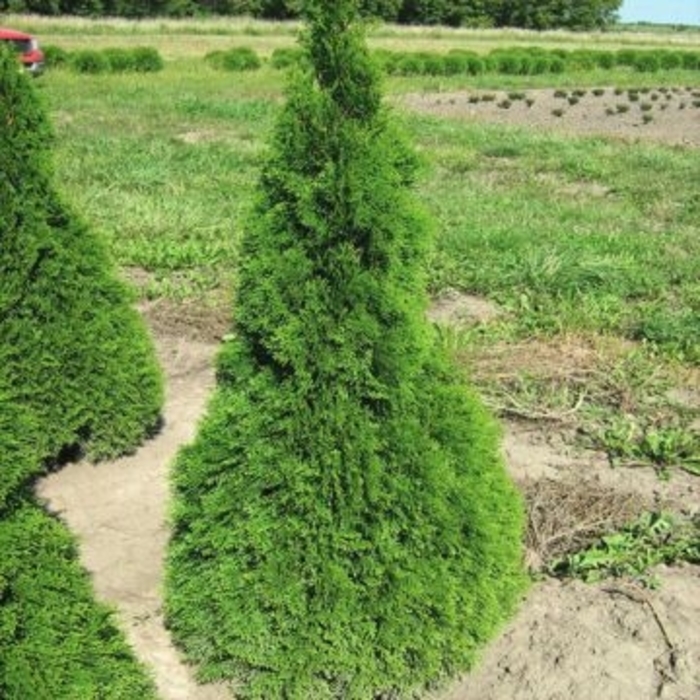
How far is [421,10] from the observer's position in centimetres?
7719

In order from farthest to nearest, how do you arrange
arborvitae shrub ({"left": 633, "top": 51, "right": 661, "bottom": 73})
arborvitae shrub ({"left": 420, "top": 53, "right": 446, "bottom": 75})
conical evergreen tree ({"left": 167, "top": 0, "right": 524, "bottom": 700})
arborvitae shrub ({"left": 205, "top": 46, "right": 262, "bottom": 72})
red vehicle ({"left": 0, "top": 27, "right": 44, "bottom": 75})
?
arborvitae shrub ({"left": 633, "top": 51, "right": 661, "bottom": 73})
arborvitae shrub ({"left": 420, "top": 53, "right": 446, "bottom": 75})
arborvitae shrub ({"left": 205, "top": 46, "right": 262, "bottom": 72})
red vehicle ({"left": 0, "top": 27, "right": 44, "bottom": 75})
conical evergreen tree ({"left": 167, "top": 0, "right": 524, "bottom": 700})

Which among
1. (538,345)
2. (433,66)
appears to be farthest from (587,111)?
(538,345)

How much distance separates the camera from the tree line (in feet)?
213

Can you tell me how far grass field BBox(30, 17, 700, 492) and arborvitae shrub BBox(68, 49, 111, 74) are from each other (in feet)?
19.7

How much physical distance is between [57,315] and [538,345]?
3230mm

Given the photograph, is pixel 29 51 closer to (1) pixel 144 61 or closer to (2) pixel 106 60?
(2) pixel 106 60

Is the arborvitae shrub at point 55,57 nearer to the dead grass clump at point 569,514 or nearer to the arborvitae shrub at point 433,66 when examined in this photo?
the arborvitae shrub at point 433,66

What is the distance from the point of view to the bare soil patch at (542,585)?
337 cm

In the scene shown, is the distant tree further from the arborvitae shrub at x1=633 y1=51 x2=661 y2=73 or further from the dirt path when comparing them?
the dirt path

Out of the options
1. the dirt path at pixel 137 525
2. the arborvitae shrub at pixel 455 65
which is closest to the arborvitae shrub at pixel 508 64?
the arborvitae shrub at pixel 455 65

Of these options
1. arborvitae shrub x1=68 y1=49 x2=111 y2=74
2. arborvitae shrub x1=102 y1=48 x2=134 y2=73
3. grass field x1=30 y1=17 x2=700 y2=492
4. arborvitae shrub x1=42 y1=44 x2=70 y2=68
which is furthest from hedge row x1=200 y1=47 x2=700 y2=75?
grass field x1=30 y1=17 x2=700 y2=492

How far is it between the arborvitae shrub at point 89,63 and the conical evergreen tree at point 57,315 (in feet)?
81.4

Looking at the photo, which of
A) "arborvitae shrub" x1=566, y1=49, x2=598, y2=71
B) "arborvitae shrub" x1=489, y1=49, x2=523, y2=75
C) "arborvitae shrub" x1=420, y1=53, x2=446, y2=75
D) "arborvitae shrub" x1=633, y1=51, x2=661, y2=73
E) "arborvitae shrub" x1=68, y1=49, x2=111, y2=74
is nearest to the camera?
"arborvitae shrub" x1=68, y1=49, x2=111, y2=74

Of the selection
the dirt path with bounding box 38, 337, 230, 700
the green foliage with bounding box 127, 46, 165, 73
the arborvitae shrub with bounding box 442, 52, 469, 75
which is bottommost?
the arborvitae shrub with bounding box 442, 52, 469, 75
